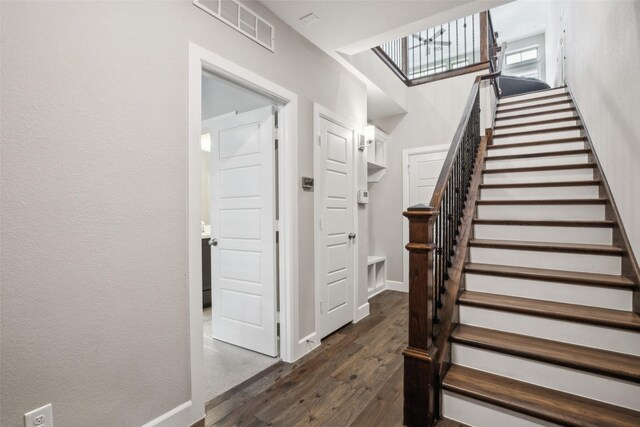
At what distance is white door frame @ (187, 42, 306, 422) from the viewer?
1773 millimetres

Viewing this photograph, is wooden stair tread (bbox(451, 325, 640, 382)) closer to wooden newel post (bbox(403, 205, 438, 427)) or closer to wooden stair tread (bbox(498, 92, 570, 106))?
wooden newel post (bbox(403, 205, 438, 427))

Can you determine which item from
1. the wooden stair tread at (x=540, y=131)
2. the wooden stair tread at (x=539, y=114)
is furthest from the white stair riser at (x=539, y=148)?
the wooden stair tread at (x=539, y=114)

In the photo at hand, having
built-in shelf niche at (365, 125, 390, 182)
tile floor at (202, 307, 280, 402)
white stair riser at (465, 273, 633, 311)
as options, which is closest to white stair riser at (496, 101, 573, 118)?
built-in shelf niche at (365, 125, 390, 182)

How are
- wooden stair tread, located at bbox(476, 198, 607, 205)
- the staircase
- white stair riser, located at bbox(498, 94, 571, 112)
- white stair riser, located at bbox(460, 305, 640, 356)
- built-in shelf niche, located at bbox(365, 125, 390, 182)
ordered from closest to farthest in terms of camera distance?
the staircase
white stair riser, located at bbox(460, 305, 640, 356)
wooden stair tread, located at bbox(476, 198, 607, 205)
white stair riser, located at bbox(498, 94, 571, 112)
built-in shelf niche, located at bbox(365, 125, 390, 182)

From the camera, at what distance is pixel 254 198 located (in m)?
2.64

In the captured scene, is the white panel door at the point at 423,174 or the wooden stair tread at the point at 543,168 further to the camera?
the white panel door at the point at 423,174

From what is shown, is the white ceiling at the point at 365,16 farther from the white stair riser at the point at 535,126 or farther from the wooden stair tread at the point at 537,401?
the wooden stair tread at the point at 537,401

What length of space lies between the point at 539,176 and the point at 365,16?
2.15 meters

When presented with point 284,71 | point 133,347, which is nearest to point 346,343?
point 133,347

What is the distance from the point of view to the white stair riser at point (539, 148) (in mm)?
3106

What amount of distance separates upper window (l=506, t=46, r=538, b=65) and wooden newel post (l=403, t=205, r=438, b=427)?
8.29 metres

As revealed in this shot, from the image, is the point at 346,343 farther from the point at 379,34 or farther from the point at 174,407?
the point at 379,34

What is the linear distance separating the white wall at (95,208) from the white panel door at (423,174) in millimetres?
3326

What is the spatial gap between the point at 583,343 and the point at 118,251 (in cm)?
249
